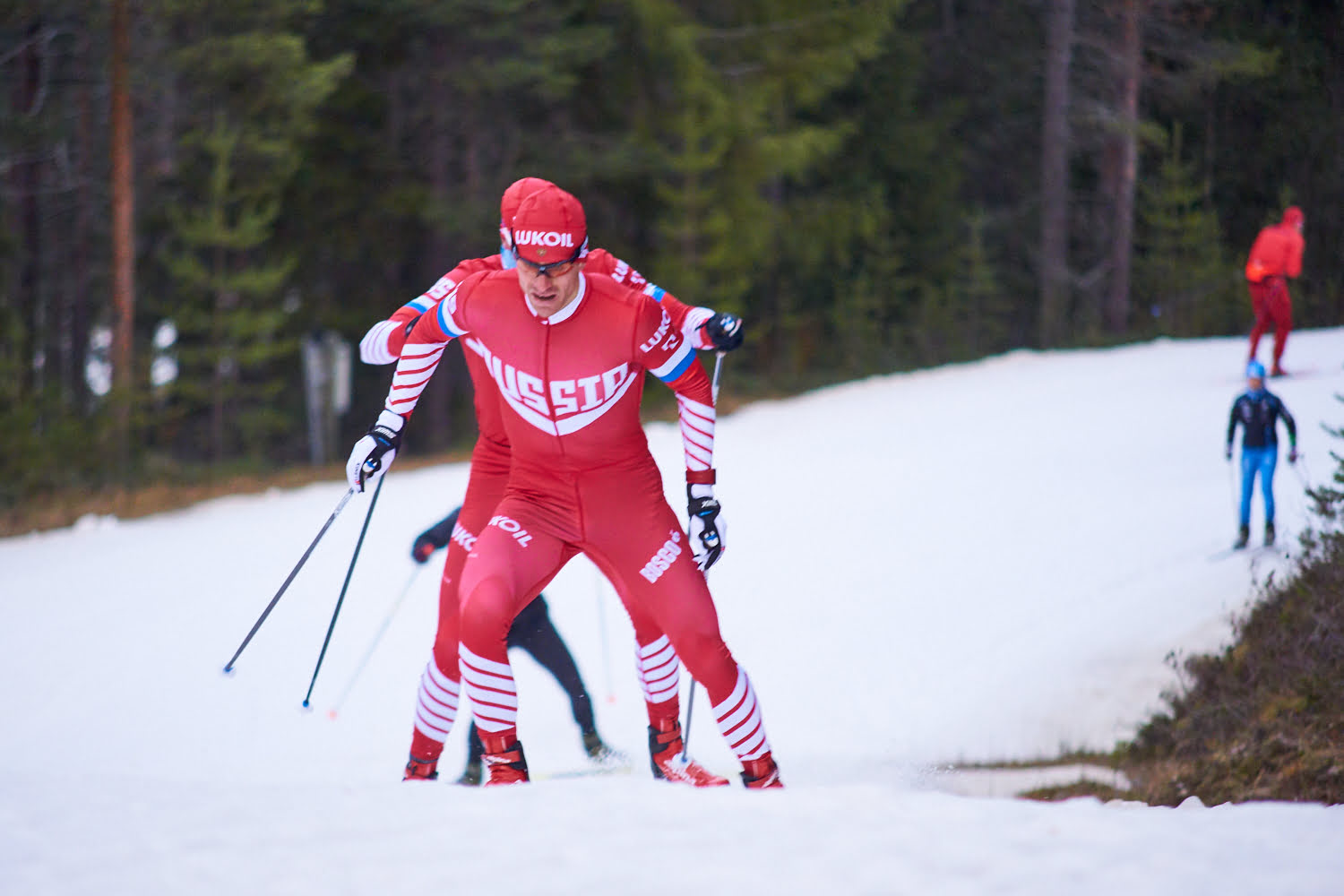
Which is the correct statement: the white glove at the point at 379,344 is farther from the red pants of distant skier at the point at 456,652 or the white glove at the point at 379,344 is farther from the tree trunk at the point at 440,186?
the tree trunk at the point at 440,186

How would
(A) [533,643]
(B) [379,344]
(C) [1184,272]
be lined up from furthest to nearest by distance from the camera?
1. (C) [1184,272]
2. (A) [533,643]
3. (B) [379,344]

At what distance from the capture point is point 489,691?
4867mm

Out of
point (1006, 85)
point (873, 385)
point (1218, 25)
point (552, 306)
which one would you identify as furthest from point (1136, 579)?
point (1006, 85)

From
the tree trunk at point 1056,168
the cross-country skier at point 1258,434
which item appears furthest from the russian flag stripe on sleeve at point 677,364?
the tree trunk at point 1056,168

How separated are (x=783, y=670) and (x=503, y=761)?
15.7 feet

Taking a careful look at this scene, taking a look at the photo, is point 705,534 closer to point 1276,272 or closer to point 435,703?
point 435,703

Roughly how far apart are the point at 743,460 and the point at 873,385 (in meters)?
4.32

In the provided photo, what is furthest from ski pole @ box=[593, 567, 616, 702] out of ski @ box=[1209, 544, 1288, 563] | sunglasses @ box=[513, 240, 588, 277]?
ski @ box=[1209, 544, 1288, 563]

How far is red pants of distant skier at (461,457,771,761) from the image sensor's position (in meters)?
4.86

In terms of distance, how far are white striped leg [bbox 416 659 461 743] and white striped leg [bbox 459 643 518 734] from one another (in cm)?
76

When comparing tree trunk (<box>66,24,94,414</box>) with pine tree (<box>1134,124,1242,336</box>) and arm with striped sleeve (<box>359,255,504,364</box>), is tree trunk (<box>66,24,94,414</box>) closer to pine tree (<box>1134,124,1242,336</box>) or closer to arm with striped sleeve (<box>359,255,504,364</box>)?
arm with striped sleeve (<box>359,255,504,364</box>)

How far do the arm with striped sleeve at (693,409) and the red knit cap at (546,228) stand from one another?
42cm

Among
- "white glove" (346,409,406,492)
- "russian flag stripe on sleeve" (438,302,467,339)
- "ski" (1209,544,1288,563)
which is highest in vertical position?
"russian flag stripe on sleeve" (438,302,467,339)

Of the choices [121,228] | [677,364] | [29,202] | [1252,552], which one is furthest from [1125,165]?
[677,364]
